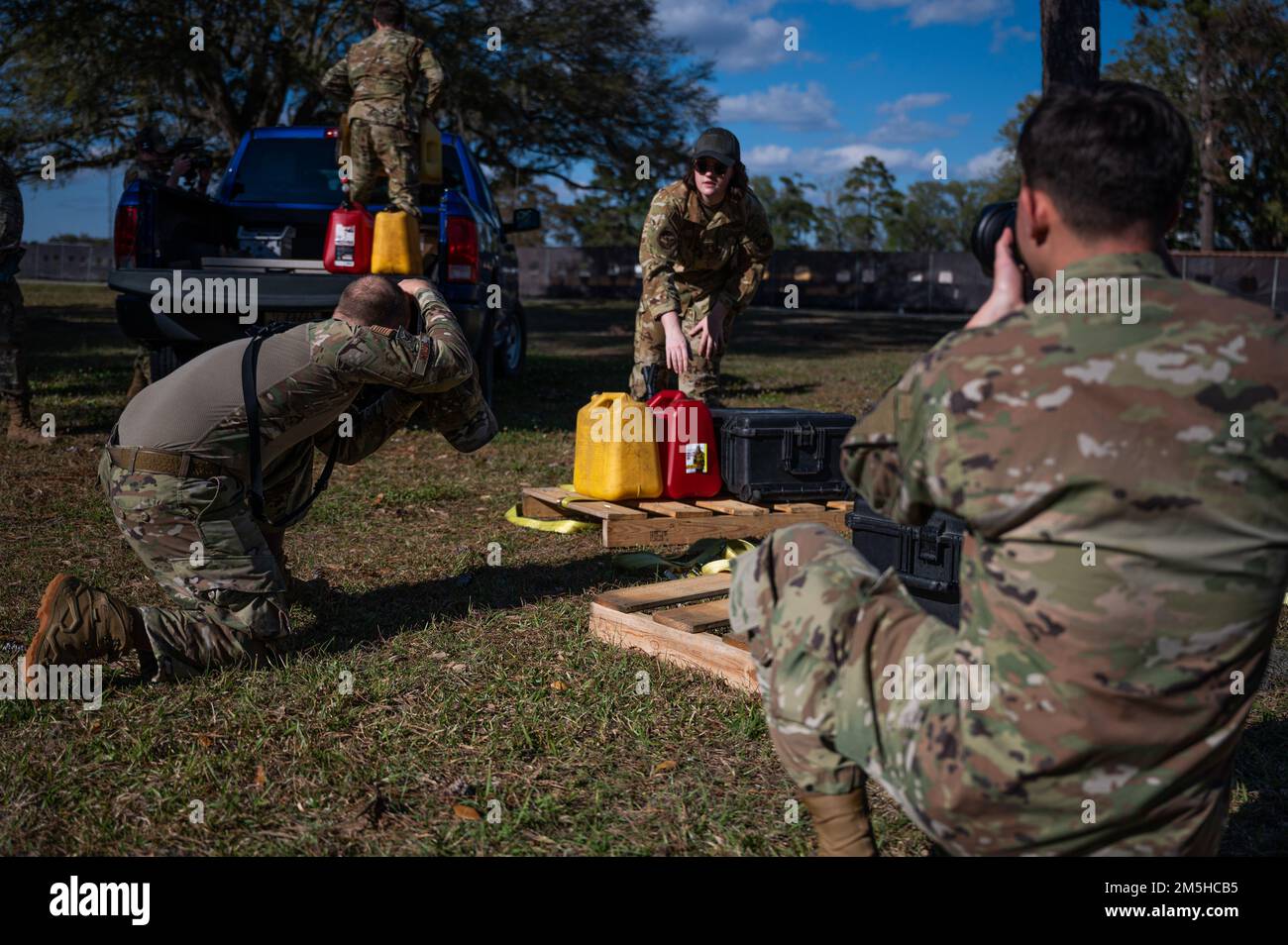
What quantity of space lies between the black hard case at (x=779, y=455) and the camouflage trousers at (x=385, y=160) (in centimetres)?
344

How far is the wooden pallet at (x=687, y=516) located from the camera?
528 centimetres

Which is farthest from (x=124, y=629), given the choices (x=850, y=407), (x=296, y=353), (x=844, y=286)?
(x=844, y=286)

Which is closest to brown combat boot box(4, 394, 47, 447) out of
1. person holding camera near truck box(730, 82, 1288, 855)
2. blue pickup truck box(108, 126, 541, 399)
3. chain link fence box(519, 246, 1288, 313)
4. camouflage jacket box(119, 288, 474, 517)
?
blue pickup truck box(108, 126, 541, 399)

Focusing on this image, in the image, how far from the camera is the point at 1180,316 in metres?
1.78

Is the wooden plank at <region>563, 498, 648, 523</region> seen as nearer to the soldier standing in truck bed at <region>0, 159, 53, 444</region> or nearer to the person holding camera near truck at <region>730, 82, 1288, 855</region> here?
the person holding camera near truck at <region>730, 82, 1288, 855</region>

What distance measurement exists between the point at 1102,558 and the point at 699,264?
525 centimetres

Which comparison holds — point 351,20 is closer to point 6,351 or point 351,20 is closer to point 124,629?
point 6,351

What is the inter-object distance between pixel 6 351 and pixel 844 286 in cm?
3107

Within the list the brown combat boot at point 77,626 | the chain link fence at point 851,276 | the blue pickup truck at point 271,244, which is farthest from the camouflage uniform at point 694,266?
the chain link fence at point 851,276

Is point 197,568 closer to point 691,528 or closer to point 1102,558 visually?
point 691,528

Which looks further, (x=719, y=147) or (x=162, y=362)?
(x=162, y=362)

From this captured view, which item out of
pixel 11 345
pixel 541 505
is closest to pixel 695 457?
pixel 541 505

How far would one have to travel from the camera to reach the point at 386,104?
8180 millimetres

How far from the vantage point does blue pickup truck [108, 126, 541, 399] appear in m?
7.24
